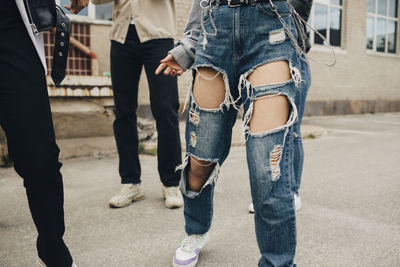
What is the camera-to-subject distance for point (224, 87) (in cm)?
170

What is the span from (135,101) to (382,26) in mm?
12632

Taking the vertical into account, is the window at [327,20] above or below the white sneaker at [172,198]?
above

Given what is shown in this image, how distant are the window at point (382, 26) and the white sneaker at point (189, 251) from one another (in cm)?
1247

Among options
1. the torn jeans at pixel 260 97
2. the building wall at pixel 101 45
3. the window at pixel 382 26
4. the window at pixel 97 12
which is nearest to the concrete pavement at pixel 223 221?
the torn jeans at pixel 260 97

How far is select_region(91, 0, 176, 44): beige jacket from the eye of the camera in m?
2.67

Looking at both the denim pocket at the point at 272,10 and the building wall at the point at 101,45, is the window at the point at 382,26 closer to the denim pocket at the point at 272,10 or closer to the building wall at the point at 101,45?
the building wall at the point at 101,45

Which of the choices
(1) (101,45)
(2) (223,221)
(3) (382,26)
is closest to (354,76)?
(3) (382,26)

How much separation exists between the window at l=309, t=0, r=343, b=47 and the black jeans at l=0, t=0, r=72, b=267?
10461 mm

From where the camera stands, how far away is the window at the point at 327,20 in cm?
1108

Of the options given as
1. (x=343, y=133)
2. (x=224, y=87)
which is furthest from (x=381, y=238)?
(x=343, y=133)

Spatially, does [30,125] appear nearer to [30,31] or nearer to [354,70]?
[30,31]

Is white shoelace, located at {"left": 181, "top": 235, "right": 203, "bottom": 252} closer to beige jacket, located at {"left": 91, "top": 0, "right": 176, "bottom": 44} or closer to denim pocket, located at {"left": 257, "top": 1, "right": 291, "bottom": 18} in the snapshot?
denim pocket, located at {"left": 257, "top": 1, "right": 291, "bottom": 18}

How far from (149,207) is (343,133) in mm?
5424

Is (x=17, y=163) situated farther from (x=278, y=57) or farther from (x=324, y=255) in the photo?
(x=324, y=255)
